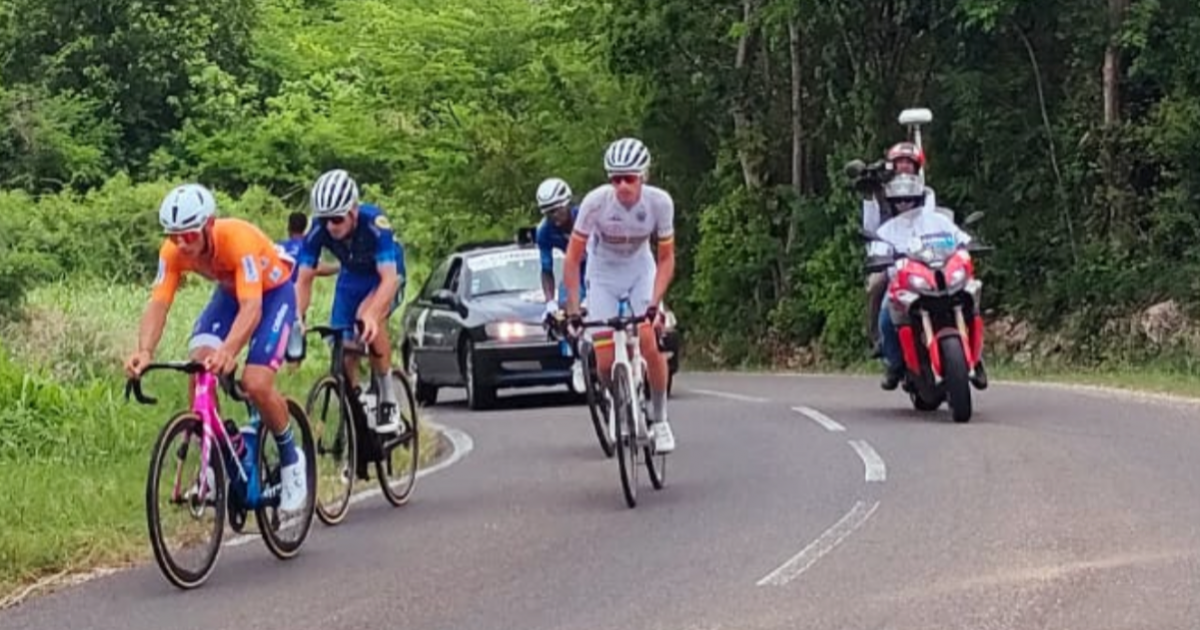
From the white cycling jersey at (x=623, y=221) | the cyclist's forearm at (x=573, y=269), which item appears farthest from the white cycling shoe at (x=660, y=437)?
the white cycling jersey at (x=623, y=221)

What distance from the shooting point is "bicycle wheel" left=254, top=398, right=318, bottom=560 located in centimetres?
954

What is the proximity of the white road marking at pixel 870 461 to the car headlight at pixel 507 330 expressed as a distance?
6.23 meters

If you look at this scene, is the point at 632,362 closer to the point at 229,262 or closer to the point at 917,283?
the point at 229,262

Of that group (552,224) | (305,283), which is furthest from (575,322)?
(552,224)

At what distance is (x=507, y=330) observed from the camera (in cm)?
1969

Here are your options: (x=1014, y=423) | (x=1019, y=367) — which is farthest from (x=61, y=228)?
(x=1014, y=423)

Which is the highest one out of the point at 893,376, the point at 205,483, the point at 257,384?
the point at 257,384

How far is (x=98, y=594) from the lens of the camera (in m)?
8.99

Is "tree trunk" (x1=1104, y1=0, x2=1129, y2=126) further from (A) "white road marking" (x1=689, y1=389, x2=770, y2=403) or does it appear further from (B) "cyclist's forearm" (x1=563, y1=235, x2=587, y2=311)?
(B) "cyclist's forearm" (x1=563, y1=235, x2=587, y2=311)

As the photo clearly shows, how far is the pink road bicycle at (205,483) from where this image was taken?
8.80 meters

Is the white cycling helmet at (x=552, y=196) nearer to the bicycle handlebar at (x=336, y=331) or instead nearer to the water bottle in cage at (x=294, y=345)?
the bicycle handlebar at (x=336, y=331)

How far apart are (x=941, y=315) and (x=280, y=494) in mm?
6697

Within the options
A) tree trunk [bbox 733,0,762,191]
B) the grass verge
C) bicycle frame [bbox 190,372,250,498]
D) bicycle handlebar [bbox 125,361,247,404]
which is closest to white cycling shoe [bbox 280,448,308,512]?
bicycle handlebar [bbox 125,361,247,404]

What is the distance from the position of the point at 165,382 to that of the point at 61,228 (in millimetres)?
14747
